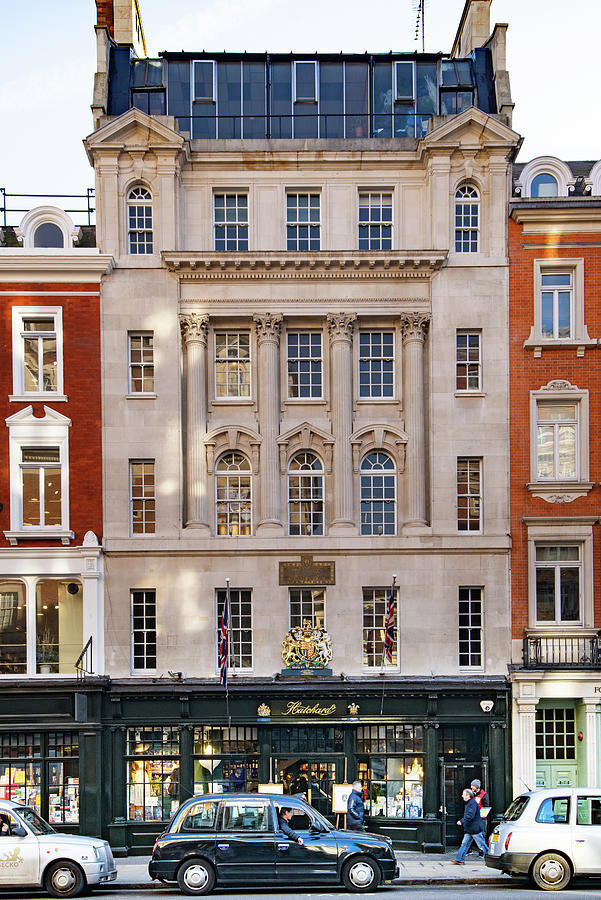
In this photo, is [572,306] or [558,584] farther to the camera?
[572,306]

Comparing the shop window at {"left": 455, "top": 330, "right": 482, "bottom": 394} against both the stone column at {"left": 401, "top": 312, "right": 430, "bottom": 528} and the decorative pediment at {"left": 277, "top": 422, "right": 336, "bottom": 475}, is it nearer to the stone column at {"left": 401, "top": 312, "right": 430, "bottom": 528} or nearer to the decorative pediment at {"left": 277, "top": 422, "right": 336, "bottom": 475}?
the stone column at {"left": 401, "top": 312, "right": 430, "bottom": 528}

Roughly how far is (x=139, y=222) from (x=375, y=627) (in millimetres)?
13542

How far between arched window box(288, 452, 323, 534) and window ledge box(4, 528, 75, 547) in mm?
6253

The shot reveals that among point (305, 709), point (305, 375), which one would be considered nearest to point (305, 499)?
point (305, 375)

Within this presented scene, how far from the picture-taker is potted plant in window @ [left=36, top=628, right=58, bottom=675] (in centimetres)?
3017

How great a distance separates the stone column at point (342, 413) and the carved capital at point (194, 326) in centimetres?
361

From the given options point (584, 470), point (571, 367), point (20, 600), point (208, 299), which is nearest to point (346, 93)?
point (208, 299)

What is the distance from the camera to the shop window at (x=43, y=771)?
1159 inches

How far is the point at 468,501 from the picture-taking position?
31203 mm

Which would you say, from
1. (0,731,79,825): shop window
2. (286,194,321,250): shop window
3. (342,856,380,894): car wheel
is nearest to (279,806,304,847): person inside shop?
(342,856,380,894): car wheel

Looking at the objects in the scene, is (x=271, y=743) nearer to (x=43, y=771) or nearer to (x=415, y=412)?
(x=43, y=771)

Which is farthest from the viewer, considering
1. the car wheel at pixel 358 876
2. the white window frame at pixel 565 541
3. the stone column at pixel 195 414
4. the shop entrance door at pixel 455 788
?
the stone column at pixel 195 414

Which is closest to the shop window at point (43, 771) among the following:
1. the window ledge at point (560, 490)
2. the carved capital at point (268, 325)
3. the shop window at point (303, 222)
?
the carved capital at point (268, 325)

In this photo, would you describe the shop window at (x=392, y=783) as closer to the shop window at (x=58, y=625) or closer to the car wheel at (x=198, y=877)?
the shop window at (x=58, y=625)
